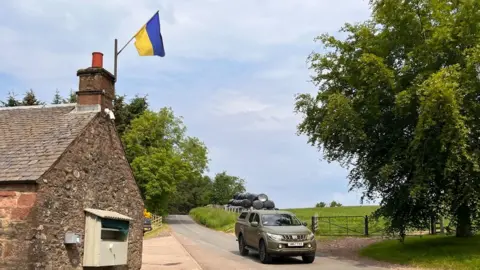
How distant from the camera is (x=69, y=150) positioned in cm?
1056

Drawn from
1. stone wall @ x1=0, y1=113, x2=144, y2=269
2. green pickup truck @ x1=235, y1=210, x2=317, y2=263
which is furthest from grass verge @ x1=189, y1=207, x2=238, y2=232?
stone wall @ x1=0, y1=113, x2=144, y2=269

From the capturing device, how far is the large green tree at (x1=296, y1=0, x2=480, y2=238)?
1695cm

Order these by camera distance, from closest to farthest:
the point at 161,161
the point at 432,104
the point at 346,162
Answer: the point at 432,104 < the point at 346,162 < the point at 161,161

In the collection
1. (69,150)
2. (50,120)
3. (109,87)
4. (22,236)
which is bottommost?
(22,236)

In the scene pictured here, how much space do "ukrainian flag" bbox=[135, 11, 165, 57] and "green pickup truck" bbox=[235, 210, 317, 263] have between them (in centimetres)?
807

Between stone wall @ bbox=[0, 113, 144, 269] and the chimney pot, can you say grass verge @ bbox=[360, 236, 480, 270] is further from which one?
the chimney pot

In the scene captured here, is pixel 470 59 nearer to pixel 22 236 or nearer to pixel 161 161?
pixel 22 236

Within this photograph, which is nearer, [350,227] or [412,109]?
[412,109]

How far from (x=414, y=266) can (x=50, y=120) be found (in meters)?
13.0

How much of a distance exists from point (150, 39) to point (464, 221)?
14929 millimetres

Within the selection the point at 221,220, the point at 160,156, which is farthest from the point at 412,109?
the point at 160,156

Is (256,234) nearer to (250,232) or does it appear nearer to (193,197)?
(250,232)

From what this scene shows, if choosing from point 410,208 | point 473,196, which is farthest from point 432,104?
point 410,208

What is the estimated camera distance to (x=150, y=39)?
13633mm
